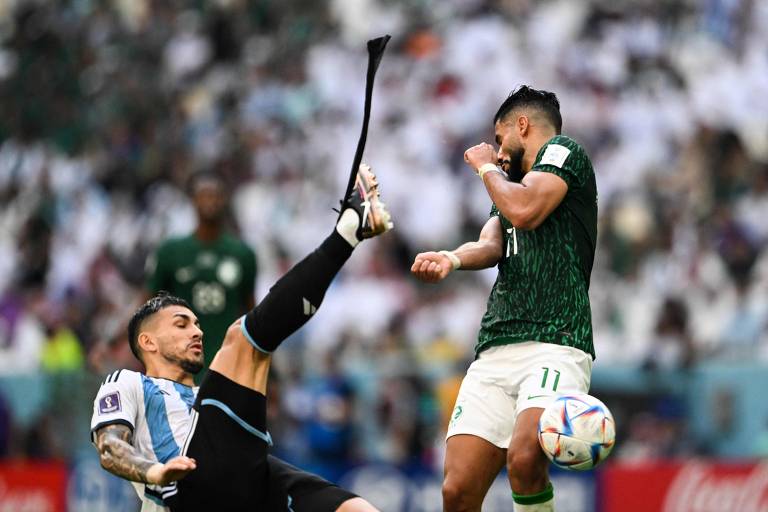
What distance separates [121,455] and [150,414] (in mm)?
486

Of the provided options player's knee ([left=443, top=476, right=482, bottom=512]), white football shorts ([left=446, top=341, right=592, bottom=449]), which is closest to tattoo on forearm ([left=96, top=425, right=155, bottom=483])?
player's knee ([left=443, top=476, right=482, bottom=512])

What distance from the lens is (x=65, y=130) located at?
2253 centimetres

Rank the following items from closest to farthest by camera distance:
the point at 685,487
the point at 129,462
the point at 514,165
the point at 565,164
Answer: the point at 129,462, the point at 565,164, the point at 514,165, the point at 685,487

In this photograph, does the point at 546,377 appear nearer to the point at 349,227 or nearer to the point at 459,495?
the point at 459,495

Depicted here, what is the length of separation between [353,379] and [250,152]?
23.2ft

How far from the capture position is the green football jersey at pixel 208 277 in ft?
34.4

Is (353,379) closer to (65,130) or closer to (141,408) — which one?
(141,408)

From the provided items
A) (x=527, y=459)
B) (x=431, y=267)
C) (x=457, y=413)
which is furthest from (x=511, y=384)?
(x=431, y=267)

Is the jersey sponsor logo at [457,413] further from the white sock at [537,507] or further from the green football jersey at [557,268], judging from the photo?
the white sock at [537,507]

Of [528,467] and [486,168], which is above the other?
[486,168]

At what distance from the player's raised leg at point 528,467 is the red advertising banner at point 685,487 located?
16.8 feet

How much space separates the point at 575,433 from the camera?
6969 millimetres

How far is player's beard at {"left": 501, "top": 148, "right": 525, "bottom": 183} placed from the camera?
25.1 ft

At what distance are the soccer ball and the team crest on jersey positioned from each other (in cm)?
201
